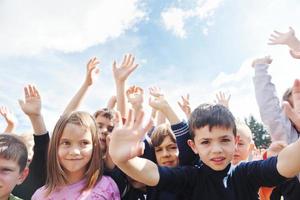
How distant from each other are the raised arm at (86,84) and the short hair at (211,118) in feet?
5.38

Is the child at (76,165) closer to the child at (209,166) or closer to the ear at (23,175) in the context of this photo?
the ear at (23,175)

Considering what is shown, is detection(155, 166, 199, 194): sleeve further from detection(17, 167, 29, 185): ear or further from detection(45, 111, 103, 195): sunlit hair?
detection(17, 167, 29, 185): ear

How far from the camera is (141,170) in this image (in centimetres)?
238

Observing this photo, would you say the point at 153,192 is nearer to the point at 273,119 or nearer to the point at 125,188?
the point at 125,188

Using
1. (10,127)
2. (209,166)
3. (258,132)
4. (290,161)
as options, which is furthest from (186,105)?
(258,132)

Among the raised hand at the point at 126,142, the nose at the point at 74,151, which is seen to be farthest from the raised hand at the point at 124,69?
the raised hand at the point at 126,142

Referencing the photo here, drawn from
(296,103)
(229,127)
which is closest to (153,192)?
(229,127)

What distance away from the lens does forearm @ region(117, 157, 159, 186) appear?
7.70 ft

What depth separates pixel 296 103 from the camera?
269 centimetres

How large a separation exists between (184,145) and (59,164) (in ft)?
3.87

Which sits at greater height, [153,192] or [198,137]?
[198,137]

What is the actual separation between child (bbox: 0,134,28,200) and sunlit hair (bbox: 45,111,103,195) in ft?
0.85

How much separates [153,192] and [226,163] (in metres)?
0.77

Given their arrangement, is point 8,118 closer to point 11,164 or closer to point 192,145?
point 11,164
